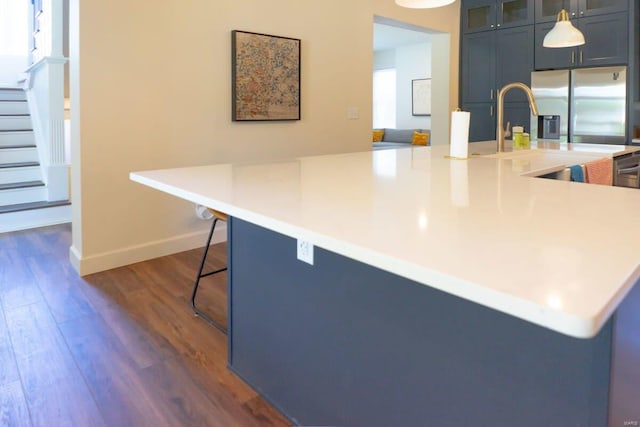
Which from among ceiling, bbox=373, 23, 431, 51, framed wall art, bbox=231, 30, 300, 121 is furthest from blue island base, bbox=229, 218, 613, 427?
ceiling, bbox=373, 23, 431, 51

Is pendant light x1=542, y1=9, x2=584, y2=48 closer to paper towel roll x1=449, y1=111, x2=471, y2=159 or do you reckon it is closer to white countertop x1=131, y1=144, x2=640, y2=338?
paper towel roll x1=449, y1=111, x2=471, y2=159

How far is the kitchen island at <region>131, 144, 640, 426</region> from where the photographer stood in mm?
709

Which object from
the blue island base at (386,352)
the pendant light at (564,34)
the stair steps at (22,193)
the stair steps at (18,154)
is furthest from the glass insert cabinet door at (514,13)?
→ the stair steps at (18,154)

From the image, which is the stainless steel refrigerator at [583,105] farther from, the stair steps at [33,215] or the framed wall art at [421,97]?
the stair steps at [33,215]

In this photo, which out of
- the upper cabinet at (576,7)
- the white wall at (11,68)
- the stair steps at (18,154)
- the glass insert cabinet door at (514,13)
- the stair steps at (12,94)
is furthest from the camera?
the white wall at (11,68)

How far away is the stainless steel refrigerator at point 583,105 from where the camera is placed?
4.47 metres

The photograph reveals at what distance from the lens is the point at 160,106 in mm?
3354

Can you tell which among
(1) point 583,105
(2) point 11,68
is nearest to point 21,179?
(2) point 11,68

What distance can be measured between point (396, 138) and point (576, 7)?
4757 millimetres

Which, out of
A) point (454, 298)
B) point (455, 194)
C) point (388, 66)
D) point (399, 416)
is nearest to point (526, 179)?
point (455, 194)

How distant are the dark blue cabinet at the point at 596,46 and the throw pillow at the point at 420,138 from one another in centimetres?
370

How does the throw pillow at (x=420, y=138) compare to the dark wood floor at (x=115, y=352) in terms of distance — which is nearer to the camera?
the dark wood floor at (x=115, y=352)

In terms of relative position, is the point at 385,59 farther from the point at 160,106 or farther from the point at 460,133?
the point at 460,133

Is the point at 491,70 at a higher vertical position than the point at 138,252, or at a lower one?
higher
